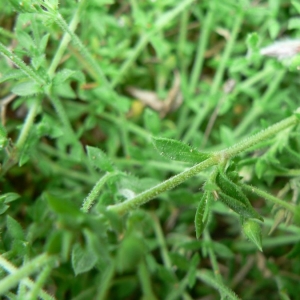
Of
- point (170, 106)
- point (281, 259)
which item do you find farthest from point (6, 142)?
point (281, 259)

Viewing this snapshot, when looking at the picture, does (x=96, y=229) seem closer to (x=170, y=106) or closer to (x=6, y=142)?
(x=6, y=142)

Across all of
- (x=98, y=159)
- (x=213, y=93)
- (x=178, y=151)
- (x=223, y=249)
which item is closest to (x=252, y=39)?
(x=213, y=93)

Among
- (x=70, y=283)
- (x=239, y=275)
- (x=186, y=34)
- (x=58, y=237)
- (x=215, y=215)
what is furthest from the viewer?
(x=186, y=34)

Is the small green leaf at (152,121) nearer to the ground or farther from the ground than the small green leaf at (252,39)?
nearer to the ground

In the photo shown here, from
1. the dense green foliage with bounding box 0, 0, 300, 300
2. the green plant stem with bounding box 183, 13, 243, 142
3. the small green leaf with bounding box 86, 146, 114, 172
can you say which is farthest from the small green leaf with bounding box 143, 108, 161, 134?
the small green leaf with bounding box 86, 146, 114, 172

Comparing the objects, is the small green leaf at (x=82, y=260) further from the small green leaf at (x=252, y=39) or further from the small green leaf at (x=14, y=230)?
the small green leaf at (x=252, y=39)

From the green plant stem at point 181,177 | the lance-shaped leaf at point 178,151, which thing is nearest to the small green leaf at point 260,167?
the green plant stem at point 181,177
